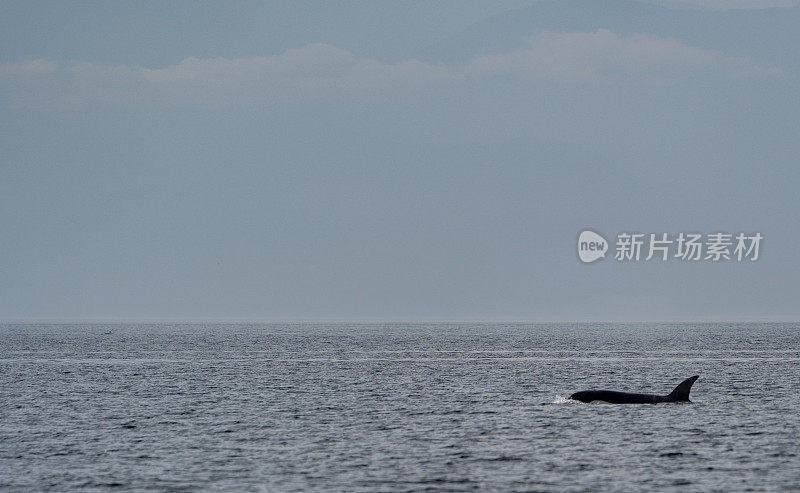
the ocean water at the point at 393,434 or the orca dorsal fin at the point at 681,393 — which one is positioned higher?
the orca dorsal fin at the point at 681,393

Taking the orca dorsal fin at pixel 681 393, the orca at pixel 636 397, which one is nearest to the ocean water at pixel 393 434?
the orca dorsal fin at pixel 681 393

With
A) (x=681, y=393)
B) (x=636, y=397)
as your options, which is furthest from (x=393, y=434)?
(x=681, y=393)

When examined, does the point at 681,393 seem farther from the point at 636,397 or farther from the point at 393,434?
the point at 393,434

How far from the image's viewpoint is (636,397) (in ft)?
155

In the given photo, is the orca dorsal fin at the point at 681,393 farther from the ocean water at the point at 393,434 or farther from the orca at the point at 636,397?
the ocean water at the point at 393,434

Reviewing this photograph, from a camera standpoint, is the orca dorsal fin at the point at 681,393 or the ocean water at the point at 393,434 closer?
the ocean water at the point at 393,434

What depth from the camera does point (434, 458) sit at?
3141 cm

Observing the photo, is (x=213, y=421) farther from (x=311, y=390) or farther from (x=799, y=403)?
(x=799, y=403)

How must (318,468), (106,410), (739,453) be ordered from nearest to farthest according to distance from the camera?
(318,468) < (739,453) < (106,410)

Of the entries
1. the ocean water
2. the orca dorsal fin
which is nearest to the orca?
Answer: the orca dorsal fin

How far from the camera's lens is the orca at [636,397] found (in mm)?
46656

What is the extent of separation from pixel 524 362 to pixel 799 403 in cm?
4232

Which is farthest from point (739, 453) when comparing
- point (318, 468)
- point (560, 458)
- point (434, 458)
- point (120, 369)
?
point (120, 369)

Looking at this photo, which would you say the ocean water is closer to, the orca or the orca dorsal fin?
the orca dorsal fin
